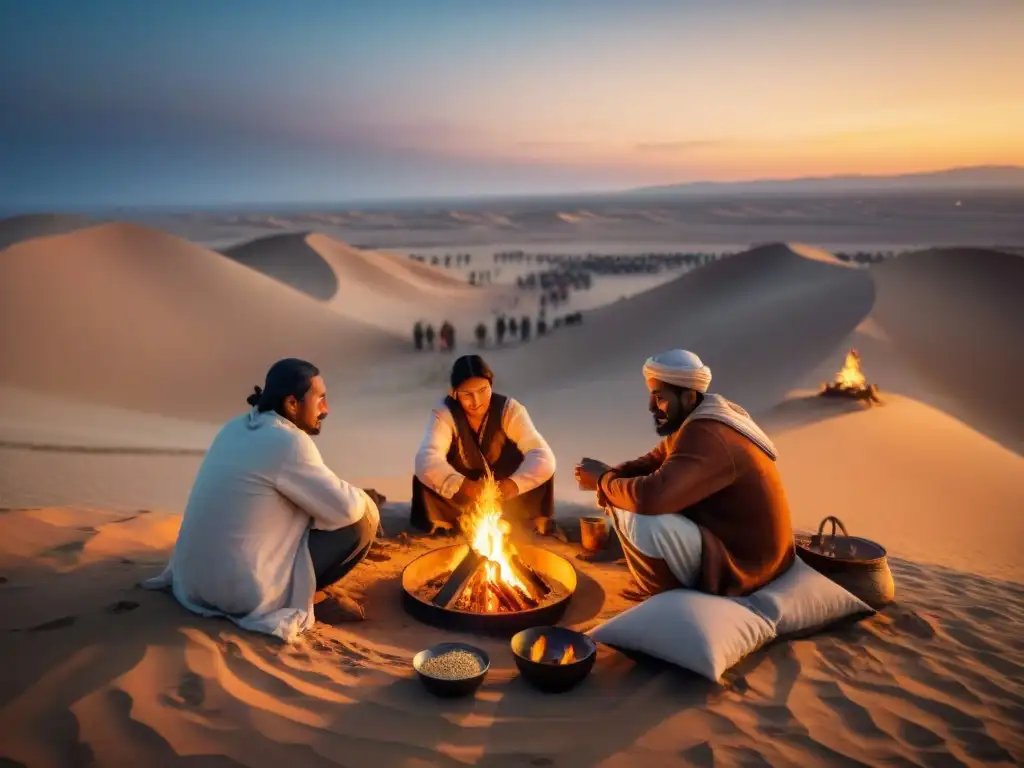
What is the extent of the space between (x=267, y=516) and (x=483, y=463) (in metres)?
2.21

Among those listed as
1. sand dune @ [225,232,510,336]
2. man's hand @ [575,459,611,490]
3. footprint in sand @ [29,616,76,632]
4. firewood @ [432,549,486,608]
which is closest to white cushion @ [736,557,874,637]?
man's hand @ [575,459,611,490]

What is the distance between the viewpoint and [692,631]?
12.1ft

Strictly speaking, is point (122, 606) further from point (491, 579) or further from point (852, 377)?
point (852, 377)

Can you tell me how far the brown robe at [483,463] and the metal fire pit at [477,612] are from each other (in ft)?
2.06

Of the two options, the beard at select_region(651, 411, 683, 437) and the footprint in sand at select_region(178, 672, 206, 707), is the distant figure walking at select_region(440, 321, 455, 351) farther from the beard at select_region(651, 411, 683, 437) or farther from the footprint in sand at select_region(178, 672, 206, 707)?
the footprint in sand at select_region(178, 672, 206, 707)

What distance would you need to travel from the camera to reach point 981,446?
9.49m

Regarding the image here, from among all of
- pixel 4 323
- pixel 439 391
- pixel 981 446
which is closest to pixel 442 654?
pixel 981 446

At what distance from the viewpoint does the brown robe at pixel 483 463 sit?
19.3 ft

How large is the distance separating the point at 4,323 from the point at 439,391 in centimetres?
800

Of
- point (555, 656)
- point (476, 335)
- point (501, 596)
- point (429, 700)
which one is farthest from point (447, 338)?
point (429, 700)

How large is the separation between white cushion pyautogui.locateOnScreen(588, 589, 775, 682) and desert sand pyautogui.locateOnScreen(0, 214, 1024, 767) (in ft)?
0.35

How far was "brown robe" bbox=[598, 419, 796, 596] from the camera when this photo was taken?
4.05m

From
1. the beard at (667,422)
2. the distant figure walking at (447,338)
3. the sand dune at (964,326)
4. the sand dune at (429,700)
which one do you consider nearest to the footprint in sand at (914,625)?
the sand dune at (429,700)

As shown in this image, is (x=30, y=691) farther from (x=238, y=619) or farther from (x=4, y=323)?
(x=4, y=323)
